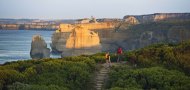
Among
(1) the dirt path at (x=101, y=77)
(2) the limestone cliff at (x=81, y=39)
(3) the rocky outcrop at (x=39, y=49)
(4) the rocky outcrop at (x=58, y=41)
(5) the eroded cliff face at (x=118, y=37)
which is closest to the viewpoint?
(1) the dirt path at (x=101, y=77)

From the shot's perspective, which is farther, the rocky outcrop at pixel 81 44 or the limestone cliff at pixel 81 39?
the limestone cliff at pixel 81 39

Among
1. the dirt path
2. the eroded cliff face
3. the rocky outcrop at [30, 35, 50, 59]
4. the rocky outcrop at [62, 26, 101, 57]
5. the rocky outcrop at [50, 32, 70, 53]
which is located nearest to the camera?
the dirt path

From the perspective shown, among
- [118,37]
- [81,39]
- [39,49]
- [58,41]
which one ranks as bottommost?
[118,37]

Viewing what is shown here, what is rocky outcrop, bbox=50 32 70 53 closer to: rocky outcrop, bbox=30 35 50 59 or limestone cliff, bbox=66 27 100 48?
limestone cliff, bbox=66 27 100 48

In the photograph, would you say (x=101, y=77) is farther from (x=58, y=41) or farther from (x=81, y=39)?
(x=58, y=41)

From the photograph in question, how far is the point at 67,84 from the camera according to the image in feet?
54.6

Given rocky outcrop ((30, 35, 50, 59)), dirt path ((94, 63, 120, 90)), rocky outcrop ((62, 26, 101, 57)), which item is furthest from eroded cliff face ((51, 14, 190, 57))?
dirt path ((94, 63, 120, 90))

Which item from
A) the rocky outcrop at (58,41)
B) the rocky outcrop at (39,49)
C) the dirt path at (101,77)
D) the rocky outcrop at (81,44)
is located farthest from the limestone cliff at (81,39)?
the dirt path at (101,77)

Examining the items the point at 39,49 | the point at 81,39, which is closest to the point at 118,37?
the point at 81,39

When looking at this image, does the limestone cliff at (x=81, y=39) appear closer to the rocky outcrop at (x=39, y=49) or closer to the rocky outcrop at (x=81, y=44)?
the rocky outcrop at (x=81, y=44)

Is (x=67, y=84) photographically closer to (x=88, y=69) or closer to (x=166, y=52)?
(x=88, y=69)

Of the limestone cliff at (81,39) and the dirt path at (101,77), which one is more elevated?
the dirt path at (101,77)

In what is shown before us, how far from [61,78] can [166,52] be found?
18.7ft

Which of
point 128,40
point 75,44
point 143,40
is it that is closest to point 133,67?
point 75,44
